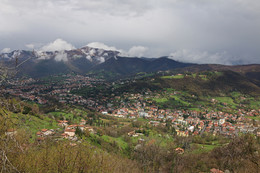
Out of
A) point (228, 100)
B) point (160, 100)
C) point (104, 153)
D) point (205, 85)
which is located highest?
point (104, 153)

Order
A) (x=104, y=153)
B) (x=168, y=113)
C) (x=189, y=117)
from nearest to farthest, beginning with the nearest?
1. (x=104, y=153)
2. (x=189, y=117)
3. (x=168, y=113)

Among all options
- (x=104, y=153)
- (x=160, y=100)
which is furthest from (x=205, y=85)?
(x=104, y=153)

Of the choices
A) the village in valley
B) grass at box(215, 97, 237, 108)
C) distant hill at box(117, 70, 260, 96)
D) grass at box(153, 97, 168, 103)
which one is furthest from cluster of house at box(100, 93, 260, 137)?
distant hill at box(117, 70, 260, 96)

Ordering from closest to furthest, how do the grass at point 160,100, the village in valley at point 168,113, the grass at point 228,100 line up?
1. the village in valley at point 168,113
2. the grass at point 228,100
3. the grass at point 160,100

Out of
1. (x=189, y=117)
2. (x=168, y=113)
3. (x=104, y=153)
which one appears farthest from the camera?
(x=168, y=113)

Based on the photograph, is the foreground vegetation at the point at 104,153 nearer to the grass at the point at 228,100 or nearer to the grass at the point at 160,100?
the grass at the point at 160,100

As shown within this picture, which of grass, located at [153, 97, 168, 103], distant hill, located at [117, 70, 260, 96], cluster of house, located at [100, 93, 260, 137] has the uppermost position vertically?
distant hill, located at [117, 70, 260, 96]

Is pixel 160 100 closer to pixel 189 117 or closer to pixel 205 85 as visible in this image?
pixel 189 117

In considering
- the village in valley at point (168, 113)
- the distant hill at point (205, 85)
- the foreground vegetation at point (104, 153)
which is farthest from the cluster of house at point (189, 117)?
the distant hill at point (205, 85)

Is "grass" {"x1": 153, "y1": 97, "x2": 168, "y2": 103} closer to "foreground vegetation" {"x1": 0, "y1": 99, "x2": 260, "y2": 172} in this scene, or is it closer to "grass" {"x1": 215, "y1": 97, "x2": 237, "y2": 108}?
"grass" {"x1": 215, "y1": 97, "x2": 237, "y2": 108}

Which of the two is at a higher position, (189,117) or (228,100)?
(228,100)

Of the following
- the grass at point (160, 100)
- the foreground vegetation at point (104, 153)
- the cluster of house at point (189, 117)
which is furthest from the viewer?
the grass at point (160, 100)
